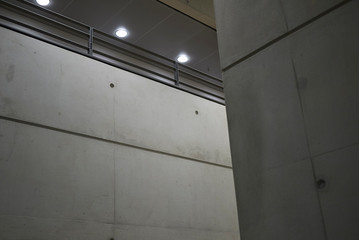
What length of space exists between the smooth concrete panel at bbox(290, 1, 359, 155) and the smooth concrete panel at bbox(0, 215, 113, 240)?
377cm

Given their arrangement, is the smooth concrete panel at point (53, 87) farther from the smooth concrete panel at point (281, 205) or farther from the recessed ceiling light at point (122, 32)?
the smooth concrete panel at point (281, 205)

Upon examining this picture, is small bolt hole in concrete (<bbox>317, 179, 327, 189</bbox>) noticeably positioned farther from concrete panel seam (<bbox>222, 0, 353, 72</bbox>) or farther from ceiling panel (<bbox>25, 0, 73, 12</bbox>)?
ceiling panel (<bbox>25, 0, 73, 12</bbox>)

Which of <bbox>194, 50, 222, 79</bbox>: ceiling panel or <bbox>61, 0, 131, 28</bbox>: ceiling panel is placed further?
<bbox>194, 50, 222, 79</bbox>: ceiling panel

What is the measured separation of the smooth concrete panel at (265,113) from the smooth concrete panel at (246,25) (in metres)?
0.14

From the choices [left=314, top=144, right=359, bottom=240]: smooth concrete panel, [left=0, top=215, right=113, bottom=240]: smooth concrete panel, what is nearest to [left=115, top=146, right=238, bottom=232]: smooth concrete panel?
[left=0, top=215, right=113, bottom=240]: smooth concrete panel

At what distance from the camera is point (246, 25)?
439cm

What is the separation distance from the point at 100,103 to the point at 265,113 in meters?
3.78

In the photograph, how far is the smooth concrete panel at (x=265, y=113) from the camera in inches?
144

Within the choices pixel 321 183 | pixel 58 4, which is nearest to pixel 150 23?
pixel 58 4

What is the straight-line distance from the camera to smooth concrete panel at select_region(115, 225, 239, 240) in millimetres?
6285

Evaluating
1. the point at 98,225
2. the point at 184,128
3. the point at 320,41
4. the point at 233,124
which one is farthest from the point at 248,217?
the point at 184,128

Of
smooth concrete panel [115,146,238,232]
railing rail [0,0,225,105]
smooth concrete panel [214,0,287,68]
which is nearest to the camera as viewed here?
smooth concrete panel [214,0,287,68]

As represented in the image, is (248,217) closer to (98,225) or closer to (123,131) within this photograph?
(98,225)

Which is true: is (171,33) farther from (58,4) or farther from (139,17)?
(58,4)
